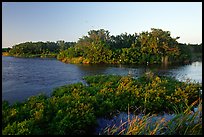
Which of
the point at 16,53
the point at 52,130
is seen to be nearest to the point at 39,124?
the point at 52,130

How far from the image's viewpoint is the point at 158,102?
12.4m

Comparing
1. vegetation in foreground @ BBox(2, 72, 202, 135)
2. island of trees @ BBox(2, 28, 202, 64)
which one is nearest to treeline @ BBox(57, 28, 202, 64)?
island of trees @ BBox(2, 28, 202, 64)

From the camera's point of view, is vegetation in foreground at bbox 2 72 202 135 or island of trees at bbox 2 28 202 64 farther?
island of trees at bbox 2 28 202 64

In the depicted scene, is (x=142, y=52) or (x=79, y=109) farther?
(x=142, y=52)

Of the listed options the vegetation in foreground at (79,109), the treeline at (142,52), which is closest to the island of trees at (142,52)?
the treeline at (142,52)

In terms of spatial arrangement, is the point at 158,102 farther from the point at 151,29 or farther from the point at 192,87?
the point at 151,29

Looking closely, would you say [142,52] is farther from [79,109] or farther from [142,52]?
[79,109]

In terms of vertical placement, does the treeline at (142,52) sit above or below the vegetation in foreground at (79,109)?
above

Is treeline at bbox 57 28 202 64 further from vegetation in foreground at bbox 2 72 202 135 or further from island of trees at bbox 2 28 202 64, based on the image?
vegetation in foreground at bbox 2 72 202 135

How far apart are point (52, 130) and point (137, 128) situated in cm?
342

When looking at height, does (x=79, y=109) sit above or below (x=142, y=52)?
below

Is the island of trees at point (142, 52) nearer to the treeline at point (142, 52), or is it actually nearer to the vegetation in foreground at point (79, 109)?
the treeline at point (142, 52)

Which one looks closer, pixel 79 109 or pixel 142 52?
pixel 79 109

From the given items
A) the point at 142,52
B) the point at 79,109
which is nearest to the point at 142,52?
the point at 142,52
